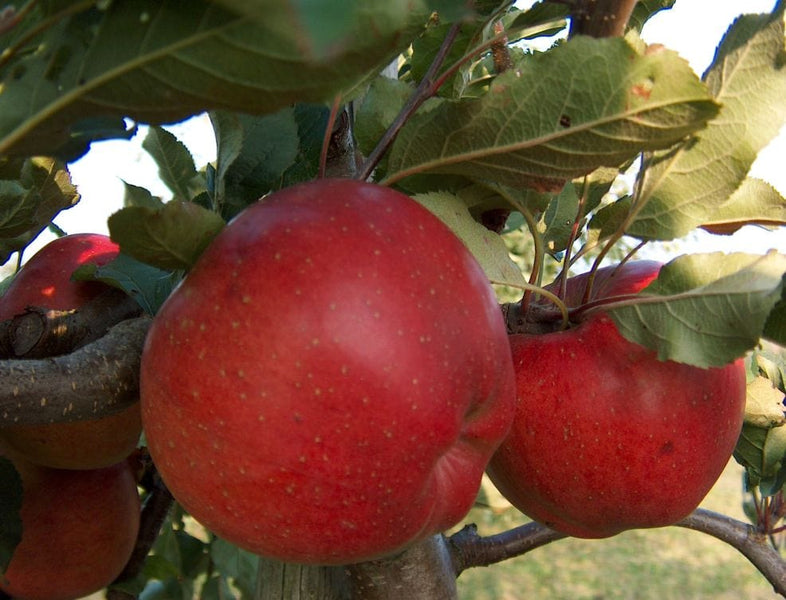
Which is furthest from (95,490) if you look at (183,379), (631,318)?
(631,318)

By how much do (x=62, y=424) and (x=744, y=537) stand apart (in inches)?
34.3

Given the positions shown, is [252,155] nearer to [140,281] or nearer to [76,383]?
[140,281]

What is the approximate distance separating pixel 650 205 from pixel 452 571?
0.49m

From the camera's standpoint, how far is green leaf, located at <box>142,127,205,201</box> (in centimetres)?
81

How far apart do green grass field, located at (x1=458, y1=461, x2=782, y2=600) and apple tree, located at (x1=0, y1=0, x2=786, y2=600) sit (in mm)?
Result: 3353

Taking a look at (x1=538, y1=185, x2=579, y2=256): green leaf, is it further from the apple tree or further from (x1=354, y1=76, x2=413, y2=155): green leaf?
(x1=354, y1=76, x2=413, y2=155): green leaf

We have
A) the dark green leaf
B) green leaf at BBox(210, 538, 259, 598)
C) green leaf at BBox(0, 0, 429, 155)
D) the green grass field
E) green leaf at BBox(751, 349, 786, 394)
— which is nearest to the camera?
green leaf at BBox(0, 0, 429, 155)

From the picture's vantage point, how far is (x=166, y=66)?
0.41 meters

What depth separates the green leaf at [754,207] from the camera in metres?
0.69

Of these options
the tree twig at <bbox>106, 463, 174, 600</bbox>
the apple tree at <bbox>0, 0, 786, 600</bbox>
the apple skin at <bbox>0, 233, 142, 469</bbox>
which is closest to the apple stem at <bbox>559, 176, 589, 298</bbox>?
the apple tree at <bbox>0, 0, 786, 600</bbox>

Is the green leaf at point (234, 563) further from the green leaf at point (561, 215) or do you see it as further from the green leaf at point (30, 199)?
the green leaf at point (561, 215)

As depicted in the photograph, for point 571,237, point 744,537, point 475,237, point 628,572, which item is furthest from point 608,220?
point 628,572

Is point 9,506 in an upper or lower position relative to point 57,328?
lower

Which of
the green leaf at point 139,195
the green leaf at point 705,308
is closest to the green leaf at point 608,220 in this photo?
the green leaf at point 705,308
